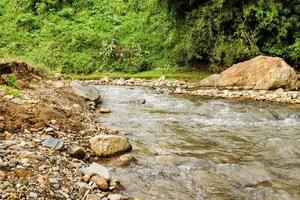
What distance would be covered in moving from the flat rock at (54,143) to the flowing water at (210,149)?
1106 millimetres

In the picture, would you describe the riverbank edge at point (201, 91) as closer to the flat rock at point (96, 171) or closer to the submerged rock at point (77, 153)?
the submerged rock at point (77, 153)

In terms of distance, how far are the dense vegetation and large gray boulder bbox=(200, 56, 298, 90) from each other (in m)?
1.83

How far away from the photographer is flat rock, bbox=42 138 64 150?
8.02m

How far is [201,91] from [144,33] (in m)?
11.0

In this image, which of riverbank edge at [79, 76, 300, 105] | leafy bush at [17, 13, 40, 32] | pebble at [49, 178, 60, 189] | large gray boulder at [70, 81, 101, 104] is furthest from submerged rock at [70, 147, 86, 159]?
leafy bush at [17, 13, 40, 32]

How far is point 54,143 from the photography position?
26.8ft

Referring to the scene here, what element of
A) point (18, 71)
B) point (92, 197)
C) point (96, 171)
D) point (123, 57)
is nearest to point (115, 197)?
point (92, 197)

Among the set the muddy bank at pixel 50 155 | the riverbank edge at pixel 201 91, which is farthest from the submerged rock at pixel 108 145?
the riverbank edge at pixel 201 91

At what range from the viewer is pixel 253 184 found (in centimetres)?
772

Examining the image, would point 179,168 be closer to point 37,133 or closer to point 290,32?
point 37,133

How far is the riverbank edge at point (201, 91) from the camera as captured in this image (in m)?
17.4

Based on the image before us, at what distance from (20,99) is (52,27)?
70.8ft

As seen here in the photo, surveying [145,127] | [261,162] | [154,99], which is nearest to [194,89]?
[154,99]

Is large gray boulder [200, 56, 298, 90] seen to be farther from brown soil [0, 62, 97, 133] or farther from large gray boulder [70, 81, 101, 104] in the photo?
brown soil [0, 62, 97, 133]
